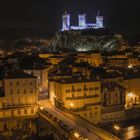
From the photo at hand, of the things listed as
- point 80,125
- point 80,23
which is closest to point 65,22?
point 80,23

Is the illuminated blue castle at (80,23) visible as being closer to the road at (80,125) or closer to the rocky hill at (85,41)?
the rocky hill at (85,41)

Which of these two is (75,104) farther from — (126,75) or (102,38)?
(102,38)

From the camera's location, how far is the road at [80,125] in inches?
1154

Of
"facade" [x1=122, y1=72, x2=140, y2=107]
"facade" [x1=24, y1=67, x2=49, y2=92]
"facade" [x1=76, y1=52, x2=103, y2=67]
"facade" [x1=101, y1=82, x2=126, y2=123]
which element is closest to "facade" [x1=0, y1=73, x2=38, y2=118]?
"facade" [x1=101, y1=82, x2=126, y2=123]

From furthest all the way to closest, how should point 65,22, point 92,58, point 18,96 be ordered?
point 65,22, point 92,58, point 18,96

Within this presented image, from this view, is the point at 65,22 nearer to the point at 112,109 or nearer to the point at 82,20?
the point at 82,20

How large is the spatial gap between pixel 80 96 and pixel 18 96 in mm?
8401

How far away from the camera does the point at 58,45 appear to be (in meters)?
144

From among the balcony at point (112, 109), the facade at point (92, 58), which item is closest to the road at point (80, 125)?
the balcony at point (112, 109)

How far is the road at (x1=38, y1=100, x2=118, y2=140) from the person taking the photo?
96.2 feet

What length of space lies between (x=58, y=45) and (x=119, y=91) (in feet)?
318

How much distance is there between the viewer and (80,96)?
43.9 metres

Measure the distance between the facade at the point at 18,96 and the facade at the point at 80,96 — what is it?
131 inches

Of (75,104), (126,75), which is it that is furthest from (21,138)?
(126,75)
